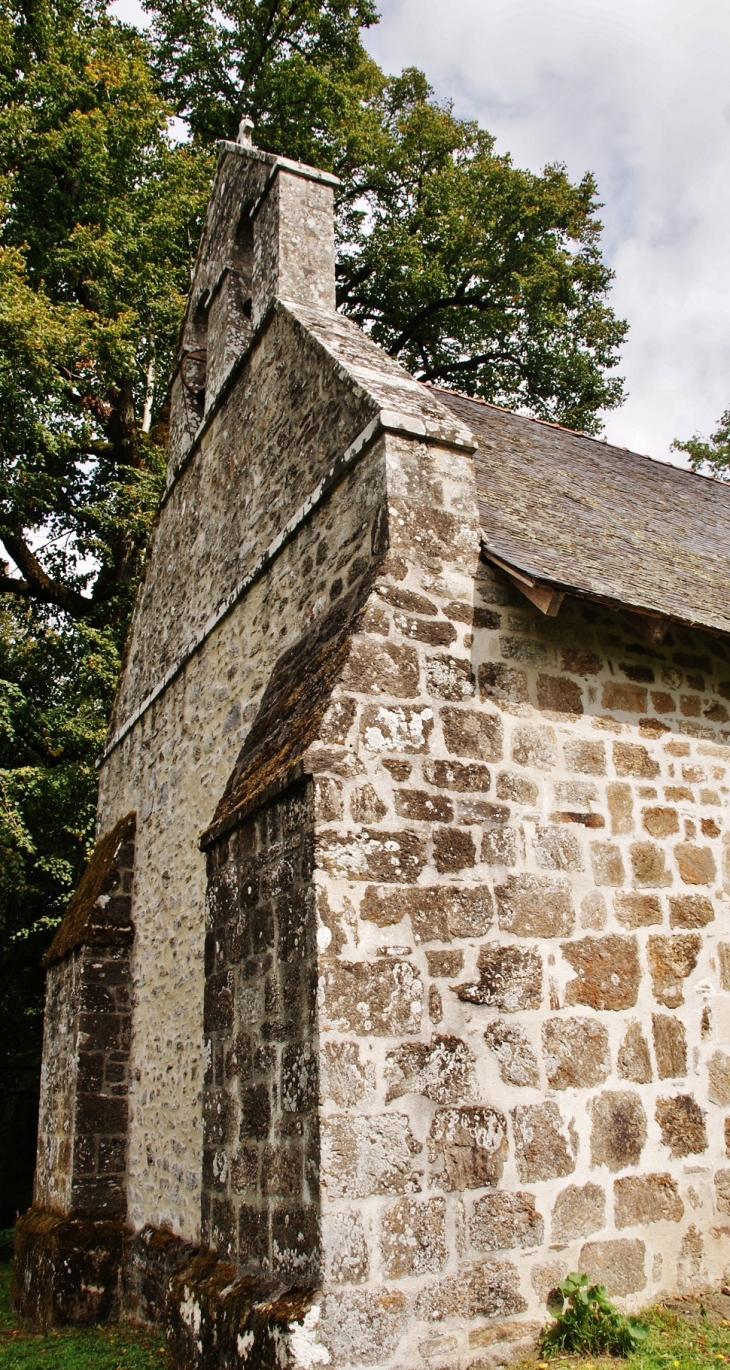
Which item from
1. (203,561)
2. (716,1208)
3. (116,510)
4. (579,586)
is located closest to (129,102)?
(116,510)

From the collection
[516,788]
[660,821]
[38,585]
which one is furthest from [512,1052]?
[38,585]

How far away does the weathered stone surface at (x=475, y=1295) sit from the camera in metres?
3.79

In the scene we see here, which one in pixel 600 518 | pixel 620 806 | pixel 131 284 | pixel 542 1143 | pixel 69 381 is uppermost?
pixel 131 284

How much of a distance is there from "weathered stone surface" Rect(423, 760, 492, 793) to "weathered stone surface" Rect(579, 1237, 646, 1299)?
1.97 meters

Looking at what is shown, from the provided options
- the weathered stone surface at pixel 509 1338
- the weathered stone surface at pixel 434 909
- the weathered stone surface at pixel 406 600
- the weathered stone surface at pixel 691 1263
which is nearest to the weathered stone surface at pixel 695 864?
the weathered stone surface at pixel 434 909

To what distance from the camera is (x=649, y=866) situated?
199 inches

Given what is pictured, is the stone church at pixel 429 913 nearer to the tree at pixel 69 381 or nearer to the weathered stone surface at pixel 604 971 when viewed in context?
the weathered stone surface at pixel 604 971

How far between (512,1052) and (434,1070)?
41 cm

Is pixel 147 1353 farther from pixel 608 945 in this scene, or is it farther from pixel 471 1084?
pixel 608 945

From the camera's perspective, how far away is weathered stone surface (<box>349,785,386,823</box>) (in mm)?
4285

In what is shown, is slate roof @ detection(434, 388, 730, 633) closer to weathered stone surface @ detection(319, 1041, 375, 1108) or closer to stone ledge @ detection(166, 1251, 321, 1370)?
weathered stone surface @ detection(319, 1041, 375, 1108)

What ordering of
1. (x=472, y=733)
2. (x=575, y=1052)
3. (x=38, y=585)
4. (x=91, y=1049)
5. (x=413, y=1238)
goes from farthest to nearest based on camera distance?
(x=38, y=585) < (x=91, y=1049) < (x=472, y=733) < (x=575, y=1052) < (x=413, y=1238)

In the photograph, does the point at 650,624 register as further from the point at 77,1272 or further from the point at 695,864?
the point at 77,1272

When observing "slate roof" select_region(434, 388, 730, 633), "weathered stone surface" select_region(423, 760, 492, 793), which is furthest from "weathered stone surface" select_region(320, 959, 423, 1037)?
"slate roof" select_region(434, 388, 730, 633)
